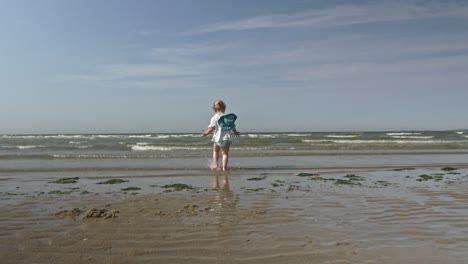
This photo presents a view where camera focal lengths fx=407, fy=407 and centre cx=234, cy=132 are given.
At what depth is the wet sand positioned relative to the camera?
138 inches

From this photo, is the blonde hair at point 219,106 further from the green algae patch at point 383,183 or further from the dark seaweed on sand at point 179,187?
the green algae patch at point 383,183

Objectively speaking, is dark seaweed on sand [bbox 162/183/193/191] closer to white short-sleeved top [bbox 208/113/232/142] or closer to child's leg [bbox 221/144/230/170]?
child's leg [bbox 221/144/230/170]

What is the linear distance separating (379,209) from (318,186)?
247 centimetres

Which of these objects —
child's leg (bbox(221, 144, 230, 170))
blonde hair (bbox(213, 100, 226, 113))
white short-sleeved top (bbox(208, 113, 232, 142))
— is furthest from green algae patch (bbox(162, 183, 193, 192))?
blonde hair (bbox(213, 100, 226, 113))

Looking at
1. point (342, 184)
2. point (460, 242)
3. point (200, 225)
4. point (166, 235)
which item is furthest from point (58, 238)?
point (342, 184)

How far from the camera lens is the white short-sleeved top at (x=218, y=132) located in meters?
11.1

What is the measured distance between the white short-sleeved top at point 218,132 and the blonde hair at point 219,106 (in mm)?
140

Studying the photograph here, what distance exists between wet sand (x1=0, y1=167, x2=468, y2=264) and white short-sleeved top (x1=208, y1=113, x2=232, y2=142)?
10.8 feet

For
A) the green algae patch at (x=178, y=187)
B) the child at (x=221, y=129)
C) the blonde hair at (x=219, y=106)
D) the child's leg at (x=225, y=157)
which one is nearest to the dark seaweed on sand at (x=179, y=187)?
the green algae patch at (x=178, y=187)

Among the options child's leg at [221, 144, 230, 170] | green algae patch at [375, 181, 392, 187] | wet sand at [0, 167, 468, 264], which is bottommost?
green algae patch at [375, 181, 392, 187]

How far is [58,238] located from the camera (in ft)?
13.2

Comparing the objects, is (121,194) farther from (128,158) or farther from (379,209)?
(128,158)

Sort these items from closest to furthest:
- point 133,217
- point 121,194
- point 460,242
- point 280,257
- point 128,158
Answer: point 280,257 < point 460,242 < point 133,217 < point 121,194 < point 128,158

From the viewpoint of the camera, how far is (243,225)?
4559 mm
